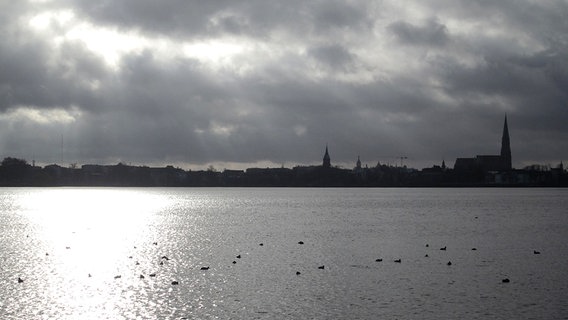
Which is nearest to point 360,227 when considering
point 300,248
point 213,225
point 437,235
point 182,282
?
point 437,235

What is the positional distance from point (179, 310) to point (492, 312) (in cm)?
1391

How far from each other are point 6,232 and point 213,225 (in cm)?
2507

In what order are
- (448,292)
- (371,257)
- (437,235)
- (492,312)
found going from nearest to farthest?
(492,312), (448,292), (371,257), (437,235)

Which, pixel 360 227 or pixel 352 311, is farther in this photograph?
pixel 360 227

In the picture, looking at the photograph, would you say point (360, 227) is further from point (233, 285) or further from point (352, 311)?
point (352, 311)

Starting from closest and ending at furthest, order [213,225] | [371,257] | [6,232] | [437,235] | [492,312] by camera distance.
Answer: [492,312] < [371,257] < [437,235] < [6,232] < [213,225]

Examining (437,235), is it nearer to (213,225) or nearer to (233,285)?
(213,225)

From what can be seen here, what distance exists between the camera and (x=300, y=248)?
57.1 meters

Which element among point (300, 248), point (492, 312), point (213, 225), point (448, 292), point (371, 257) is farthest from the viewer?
point (213, 225)

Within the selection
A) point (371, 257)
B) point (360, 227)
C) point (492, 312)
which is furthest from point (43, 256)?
point (360, 227)

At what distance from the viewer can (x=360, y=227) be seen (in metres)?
82.0

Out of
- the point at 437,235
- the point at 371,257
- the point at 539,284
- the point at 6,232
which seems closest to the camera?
the point at 539,284

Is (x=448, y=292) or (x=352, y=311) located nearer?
(x=352, y=311)

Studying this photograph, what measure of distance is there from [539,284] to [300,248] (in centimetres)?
2314
